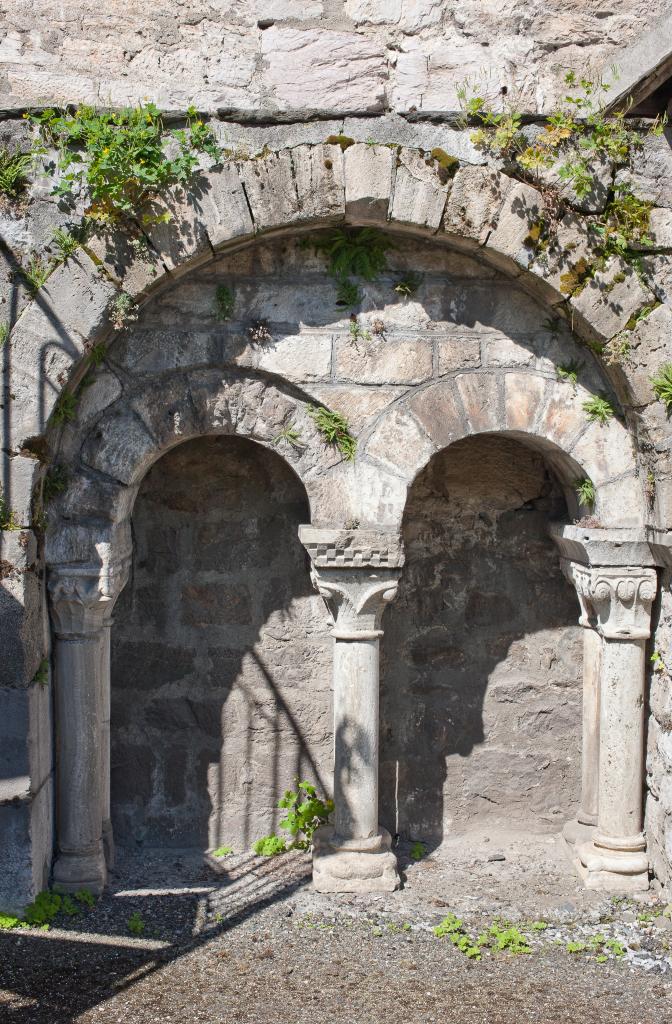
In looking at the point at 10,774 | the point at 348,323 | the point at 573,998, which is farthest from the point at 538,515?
the point at 10,774

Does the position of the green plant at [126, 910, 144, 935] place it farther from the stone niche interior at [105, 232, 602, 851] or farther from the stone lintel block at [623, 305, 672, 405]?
the stone lintel block at [623, 305, 672, 405]

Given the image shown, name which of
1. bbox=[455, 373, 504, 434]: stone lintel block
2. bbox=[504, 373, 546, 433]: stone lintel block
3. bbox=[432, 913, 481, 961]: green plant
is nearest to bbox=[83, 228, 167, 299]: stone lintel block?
bbox=[455, 373, 504, 434]: stone lintel block

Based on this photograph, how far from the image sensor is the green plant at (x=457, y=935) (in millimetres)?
4723

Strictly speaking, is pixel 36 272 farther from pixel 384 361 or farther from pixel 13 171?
pixel 384 361

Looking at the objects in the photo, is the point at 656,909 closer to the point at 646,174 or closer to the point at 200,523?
the point at 200,523

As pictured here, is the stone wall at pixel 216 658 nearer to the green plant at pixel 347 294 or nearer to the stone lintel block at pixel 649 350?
the green plant at pixel 347 294

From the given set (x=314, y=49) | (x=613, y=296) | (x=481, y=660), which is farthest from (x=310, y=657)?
(x=314, y=49)

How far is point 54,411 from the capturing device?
4.82 m

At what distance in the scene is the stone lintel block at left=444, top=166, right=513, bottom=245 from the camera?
4.83 m

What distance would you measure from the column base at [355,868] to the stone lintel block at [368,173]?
3174 mm

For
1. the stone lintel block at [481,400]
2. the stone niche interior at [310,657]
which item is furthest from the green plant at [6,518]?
the stone lintel block at [481,400]

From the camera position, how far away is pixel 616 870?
528cm

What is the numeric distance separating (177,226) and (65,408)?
100 centimetres

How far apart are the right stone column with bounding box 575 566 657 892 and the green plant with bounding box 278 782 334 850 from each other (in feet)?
4.80
